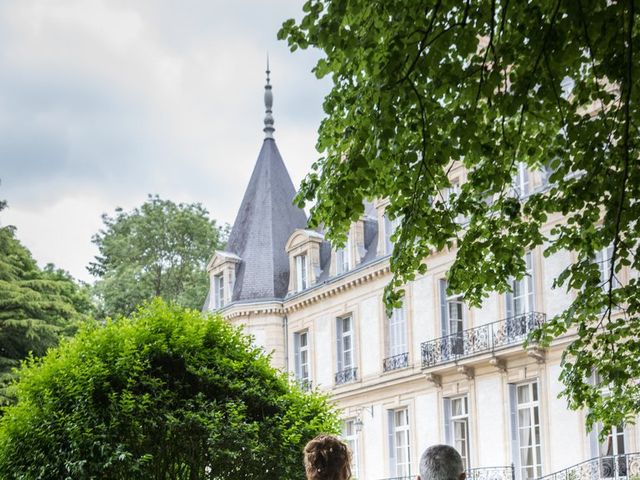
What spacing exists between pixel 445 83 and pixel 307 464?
10.9ft

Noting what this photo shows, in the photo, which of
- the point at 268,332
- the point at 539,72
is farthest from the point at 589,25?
the point at 268,332

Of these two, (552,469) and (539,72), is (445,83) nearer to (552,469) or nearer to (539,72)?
(539,72)

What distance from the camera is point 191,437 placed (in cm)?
→ 1388

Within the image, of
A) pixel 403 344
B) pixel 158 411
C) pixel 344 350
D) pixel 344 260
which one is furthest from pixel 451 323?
pixel 158 411

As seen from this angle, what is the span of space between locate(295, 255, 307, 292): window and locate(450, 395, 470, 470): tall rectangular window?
8.70 metres

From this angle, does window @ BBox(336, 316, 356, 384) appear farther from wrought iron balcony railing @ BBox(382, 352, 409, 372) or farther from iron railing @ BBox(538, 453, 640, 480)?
iron railing @ BBox(538, 453, 640, 480)

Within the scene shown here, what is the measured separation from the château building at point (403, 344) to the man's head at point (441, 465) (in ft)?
53.8

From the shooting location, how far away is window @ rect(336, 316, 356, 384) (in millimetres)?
36081

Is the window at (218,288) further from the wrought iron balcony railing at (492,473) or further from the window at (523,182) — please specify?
the window at (523,182)

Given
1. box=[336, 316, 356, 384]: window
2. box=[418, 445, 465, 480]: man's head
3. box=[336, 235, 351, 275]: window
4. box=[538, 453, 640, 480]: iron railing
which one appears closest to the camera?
box=[418, 445, 465, 480]: man's head

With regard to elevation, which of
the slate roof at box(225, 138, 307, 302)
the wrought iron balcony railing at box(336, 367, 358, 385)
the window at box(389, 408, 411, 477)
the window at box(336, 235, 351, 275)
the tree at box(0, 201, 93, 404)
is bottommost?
the window at box(389, 408, 411, 477)

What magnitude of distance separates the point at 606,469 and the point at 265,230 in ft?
59.1

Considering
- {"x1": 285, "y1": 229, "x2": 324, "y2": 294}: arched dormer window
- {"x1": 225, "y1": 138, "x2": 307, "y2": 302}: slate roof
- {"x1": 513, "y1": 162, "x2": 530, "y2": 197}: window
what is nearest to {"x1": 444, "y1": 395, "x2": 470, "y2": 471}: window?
{"x1": 513, "y1": 162, "x2": 530, "y2": 197}: window

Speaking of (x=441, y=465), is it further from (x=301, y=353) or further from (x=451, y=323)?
(x=301, y=353)
